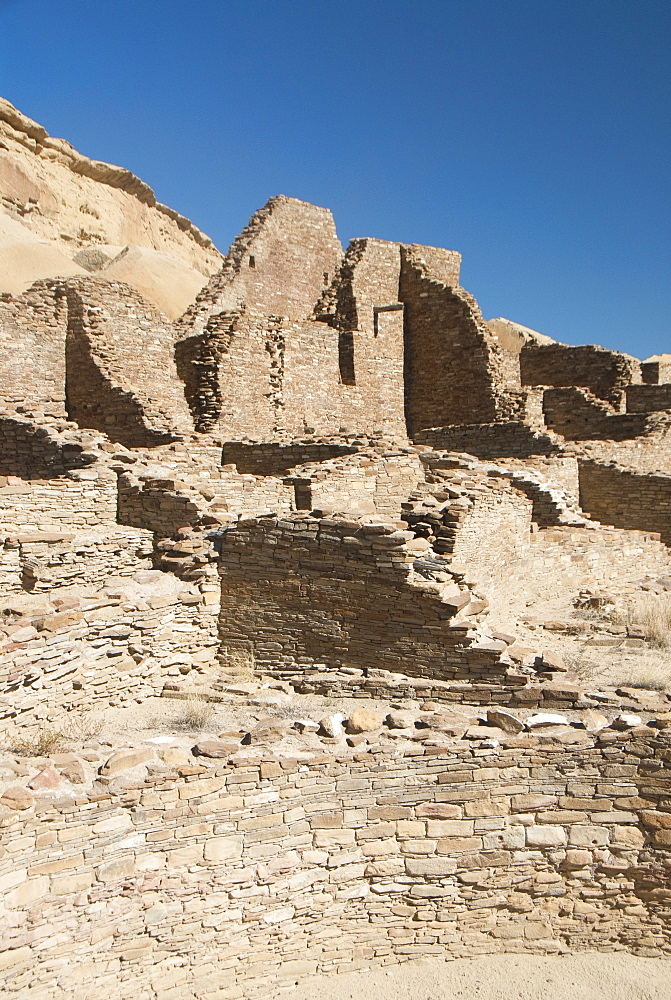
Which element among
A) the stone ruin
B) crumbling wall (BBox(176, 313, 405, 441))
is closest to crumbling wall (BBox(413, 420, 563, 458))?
the stone ruin

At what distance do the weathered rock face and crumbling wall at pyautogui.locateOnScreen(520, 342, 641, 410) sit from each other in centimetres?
1373

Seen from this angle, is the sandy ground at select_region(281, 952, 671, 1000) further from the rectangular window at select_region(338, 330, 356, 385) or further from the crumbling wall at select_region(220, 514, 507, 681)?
the rectangular window at select_region(338, 330, 356, 385)

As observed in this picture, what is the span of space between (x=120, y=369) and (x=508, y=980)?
11.8m

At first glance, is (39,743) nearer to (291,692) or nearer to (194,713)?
(194,713)

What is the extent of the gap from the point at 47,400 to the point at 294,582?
27.3 ft

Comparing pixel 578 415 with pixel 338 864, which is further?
pixel 578 415

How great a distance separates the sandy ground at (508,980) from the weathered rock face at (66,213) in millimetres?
24787

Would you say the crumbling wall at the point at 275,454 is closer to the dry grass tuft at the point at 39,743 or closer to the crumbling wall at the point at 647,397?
the dry grass tuft at the point at 39,743

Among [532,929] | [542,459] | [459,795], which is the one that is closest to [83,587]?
[459,795]

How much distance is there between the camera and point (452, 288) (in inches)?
730

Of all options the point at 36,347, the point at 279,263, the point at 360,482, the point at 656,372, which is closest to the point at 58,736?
the point at 360,482

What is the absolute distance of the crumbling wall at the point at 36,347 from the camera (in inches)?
518

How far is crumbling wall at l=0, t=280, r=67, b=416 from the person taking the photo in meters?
13.1

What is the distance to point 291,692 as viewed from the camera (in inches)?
278
